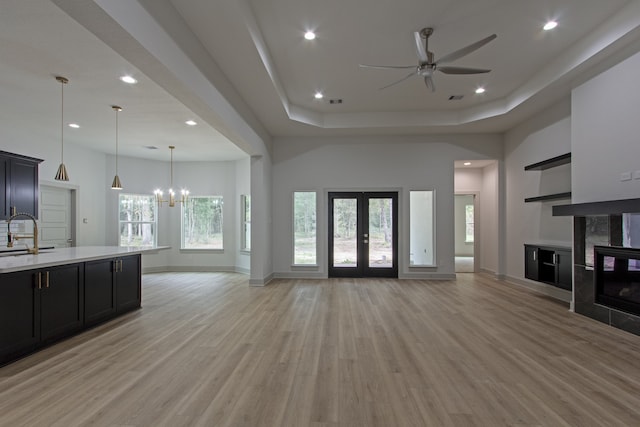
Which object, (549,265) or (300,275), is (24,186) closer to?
(300,275)

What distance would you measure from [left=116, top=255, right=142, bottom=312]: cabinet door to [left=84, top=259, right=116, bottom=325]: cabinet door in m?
0.12

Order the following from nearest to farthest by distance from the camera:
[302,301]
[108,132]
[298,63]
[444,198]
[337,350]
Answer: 1. [337,350]
2. [298,63]
3. [302,301]
4. [108,132]
5. [444,198]

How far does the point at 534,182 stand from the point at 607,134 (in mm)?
2193

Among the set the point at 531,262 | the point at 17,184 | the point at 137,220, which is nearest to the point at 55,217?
the point at 17,184

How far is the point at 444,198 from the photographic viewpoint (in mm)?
7281

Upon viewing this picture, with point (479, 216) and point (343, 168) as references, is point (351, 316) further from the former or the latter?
point (479, 216)

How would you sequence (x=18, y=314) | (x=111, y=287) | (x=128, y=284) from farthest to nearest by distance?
(x=128, y=284), (x=111, y=287), (x=18, y=314)

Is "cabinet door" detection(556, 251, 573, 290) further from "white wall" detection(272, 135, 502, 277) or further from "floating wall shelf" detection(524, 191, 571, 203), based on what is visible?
"white wall" detection(272, 135, 502, 277)

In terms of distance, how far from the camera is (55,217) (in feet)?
22.8

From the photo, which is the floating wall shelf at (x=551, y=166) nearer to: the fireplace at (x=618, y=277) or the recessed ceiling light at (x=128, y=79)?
the fireplace at (x=618, y=277)

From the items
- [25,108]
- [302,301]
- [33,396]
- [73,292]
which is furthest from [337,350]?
[25,108]

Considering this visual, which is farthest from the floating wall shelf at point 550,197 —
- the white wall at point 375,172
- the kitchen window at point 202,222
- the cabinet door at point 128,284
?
the kitchen window at point 202,222

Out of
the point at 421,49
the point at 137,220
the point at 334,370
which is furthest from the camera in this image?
the point at 137,220

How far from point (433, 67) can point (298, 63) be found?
6.42 feet
